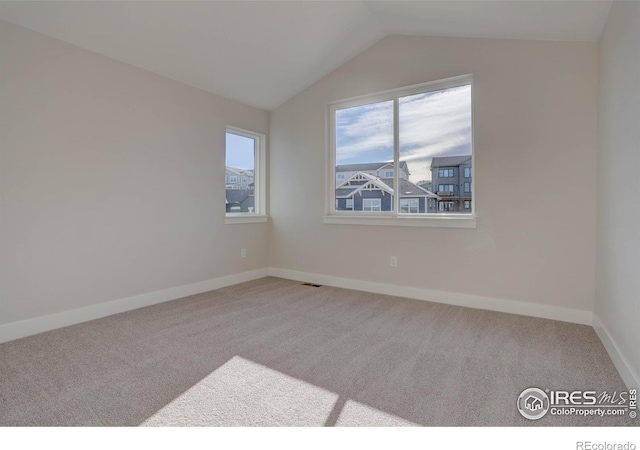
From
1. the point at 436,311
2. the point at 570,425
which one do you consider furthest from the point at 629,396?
the point at 436,311

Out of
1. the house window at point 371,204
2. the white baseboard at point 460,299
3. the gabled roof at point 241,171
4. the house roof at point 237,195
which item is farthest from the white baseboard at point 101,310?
the house window at point 371,204

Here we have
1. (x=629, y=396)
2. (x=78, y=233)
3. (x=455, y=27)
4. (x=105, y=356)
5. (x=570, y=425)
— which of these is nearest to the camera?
(x=570, y=425)

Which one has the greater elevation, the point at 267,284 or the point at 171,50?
the point at 171,50

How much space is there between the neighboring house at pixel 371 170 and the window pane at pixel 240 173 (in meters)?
1.31

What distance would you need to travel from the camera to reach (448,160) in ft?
11.1

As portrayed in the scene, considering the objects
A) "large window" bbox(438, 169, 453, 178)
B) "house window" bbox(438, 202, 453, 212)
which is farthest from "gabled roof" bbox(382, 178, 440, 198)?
"large window" bbox(438, 169, 453, 178)

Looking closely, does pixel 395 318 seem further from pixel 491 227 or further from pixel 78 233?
pixel 78 233

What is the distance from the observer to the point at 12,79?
241 centimetres

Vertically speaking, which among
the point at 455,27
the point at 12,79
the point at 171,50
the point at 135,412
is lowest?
the point at 135,412

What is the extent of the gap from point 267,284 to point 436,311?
7.02 ft

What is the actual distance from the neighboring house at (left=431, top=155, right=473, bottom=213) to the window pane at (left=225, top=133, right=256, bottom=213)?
2517 millimetres

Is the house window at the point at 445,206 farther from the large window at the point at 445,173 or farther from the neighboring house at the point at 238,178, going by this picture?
the neighboring house at the point at 238,178

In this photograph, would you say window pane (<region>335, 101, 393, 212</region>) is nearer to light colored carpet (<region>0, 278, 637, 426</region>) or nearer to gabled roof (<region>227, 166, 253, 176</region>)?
gabled roof (<region>227, 166, 253, 176</region>)

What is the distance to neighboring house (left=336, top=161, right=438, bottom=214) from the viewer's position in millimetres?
3584
